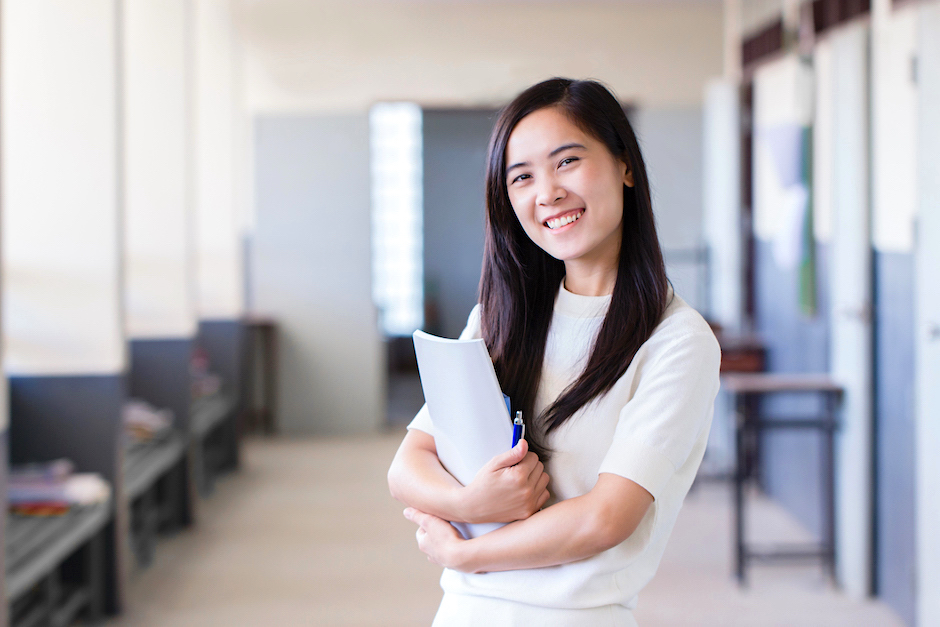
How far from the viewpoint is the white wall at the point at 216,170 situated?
599 centimetres

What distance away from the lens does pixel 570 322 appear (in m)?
1.22

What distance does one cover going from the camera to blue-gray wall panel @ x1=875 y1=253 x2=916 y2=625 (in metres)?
3.20

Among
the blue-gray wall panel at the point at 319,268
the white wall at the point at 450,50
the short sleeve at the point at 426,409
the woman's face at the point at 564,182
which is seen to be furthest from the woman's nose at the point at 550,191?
the white wall at the point at 450,50

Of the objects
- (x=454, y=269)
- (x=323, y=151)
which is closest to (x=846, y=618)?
(x=323, y=151)

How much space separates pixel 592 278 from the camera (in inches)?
47.8

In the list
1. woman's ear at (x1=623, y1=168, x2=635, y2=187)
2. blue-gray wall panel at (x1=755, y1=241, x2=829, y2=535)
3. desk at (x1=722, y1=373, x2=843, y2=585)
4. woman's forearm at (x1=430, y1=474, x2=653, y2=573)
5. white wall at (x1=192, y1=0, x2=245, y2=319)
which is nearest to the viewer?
woman's forearm at (x1=430, y1=474, x2=653, y2=573)

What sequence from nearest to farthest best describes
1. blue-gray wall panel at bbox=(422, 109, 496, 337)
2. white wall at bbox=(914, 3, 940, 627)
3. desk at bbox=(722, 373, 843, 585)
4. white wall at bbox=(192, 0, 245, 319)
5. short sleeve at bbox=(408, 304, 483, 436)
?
short sleeve at bbox=(408, 304, 483, 436) → white wall at bbox=(914, 3, 940, 627) → desk at bbox=(722, 373, 843, 585) → white wall at bbox=(192, 0, 245, 319) → blue-gray wall panel at bbox=(422, 109, 496, 337)

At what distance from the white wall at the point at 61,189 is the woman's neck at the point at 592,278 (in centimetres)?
266

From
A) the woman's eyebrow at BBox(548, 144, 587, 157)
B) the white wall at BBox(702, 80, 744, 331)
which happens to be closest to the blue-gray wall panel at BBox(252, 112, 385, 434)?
the white wall at BBox(702, 80, 744, 331)

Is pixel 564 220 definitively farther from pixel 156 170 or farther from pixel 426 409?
pixel 156 170

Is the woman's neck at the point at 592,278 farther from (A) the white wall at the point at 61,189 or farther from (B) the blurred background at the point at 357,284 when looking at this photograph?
(A) the white wall at the point at 61,189

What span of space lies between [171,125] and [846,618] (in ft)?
13.1

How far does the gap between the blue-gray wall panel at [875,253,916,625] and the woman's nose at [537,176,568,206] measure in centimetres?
255

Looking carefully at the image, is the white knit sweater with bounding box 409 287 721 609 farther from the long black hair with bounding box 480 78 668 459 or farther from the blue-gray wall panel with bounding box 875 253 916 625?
the blue-gray wall panel with bounding box 875 253 916 625
